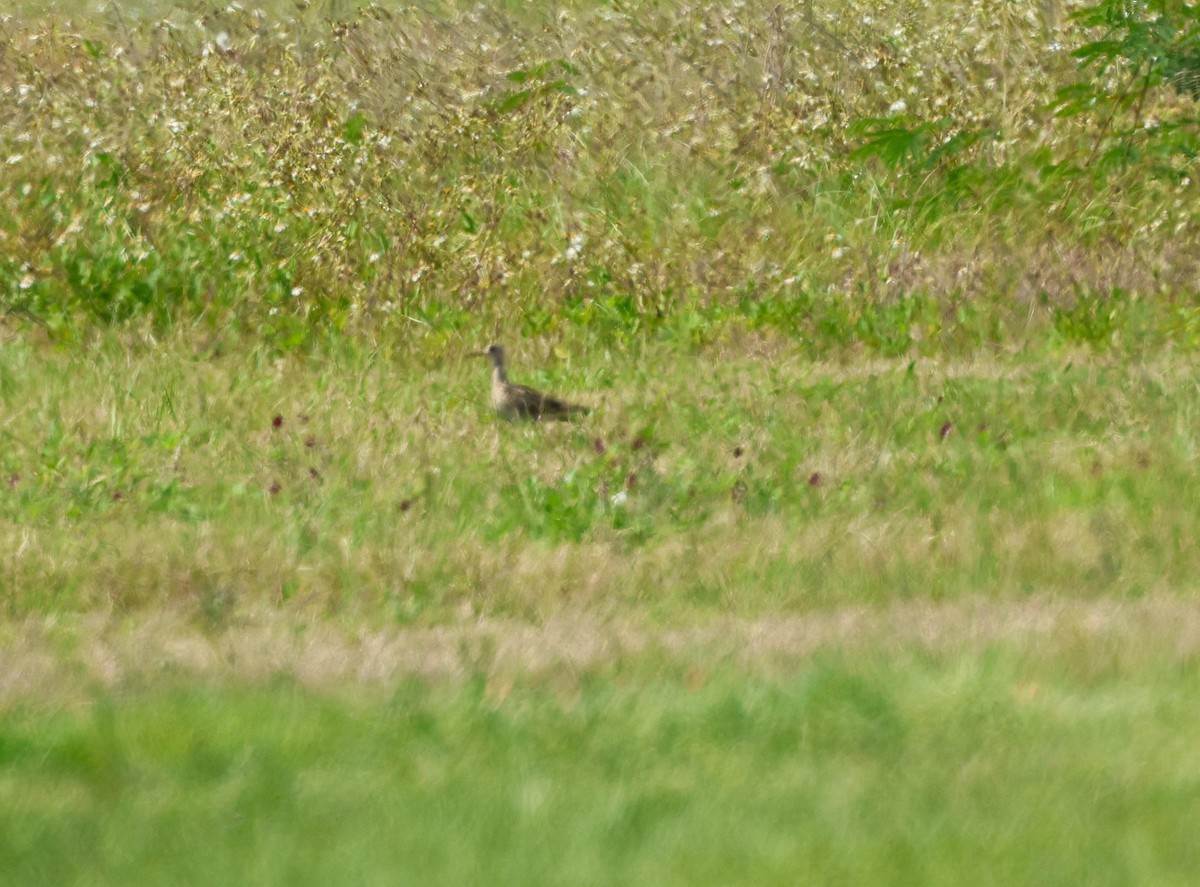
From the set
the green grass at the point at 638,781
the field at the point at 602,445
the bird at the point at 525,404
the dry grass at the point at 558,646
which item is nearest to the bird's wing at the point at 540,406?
the bird at the point at 525,404

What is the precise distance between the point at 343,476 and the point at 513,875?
4170 mm

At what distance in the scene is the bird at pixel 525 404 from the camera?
9117 millimetres

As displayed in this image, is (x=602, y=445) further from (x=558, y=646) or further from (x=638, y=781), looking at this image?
(x=638, y=781)

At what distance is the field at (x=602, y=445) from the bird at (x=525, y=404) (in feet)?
0.54

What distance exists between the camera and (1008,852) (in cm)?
429

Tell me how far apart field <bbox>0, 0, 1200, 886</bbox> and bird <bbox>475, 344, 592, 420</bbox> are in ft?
0.54

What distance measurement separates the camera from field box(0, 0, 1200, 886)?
15.4 ft

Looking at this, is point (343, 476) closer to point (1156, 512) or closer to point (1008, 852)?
point (1156, 512)

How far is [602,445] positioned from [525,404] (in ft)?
2.44

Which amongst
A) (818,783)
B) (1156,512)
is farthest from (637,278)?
(818,783)

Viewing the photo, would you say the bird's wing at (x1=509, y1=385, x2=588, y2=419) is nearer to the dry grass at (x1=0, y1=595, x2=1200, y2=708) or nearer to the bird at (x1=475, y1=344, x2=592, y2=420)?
the bird at (x1=475, y1=344, x2=592, y2=420)

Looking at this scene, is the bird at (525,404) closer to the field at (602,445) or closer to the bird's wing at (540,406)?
the bird's wing at (540,406)

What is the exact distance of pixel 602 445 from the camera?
8.54 metres

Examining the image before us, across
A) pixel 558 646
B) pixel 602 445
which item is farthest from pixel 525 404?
pixel 558 646
